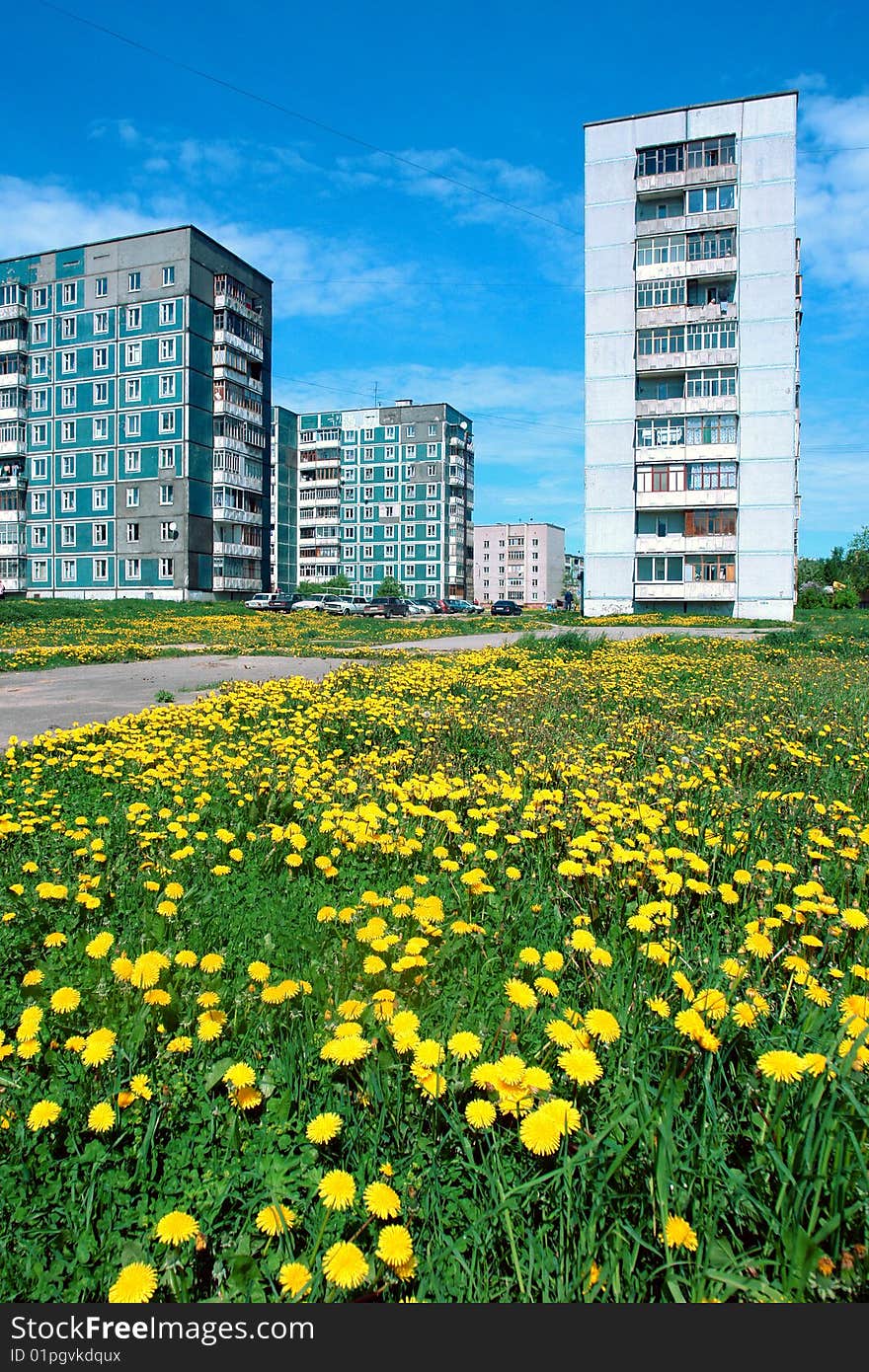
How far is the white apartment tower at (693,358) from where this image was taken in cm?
3738

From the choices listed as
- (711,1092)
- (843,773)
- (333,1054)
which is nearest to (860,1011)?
(711,1092)

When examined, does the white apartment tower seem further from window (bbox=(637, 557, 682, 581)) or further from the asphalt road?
the asphalt road

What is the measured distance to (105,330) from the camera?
182 ft

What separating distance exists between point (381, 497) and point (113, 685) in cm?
9333

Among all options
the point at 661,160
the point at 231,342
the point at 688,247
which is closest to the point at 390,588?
the point at 231,342

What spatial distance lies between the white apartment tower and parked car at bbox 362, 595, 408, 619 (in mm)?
16126

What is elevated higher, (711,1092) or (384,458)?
(384,458)

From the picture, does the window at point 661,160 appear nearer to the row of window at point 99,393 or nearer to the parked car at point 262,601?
the parked car at point 262,601

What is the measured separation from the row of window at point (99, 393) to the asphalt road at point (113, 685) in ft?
146

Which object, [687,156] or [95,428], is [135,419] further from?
[687,156]

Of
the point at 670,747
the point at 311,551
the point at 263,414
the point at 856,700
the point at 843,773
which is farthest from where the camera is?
the point at 311,551

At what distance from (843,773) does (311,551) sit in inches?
→ 4141

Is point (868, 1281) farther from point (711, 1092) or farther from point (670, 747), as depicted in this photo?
point (670, 747)

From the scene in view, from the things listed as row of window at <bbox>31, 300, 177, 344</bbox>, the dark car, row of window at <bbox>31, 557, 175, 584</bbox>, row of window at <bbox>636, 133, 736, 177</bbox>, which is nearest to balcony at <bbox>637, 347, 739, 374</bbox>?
row of window at <bbox>636, 133, 736, 177</bbox>
